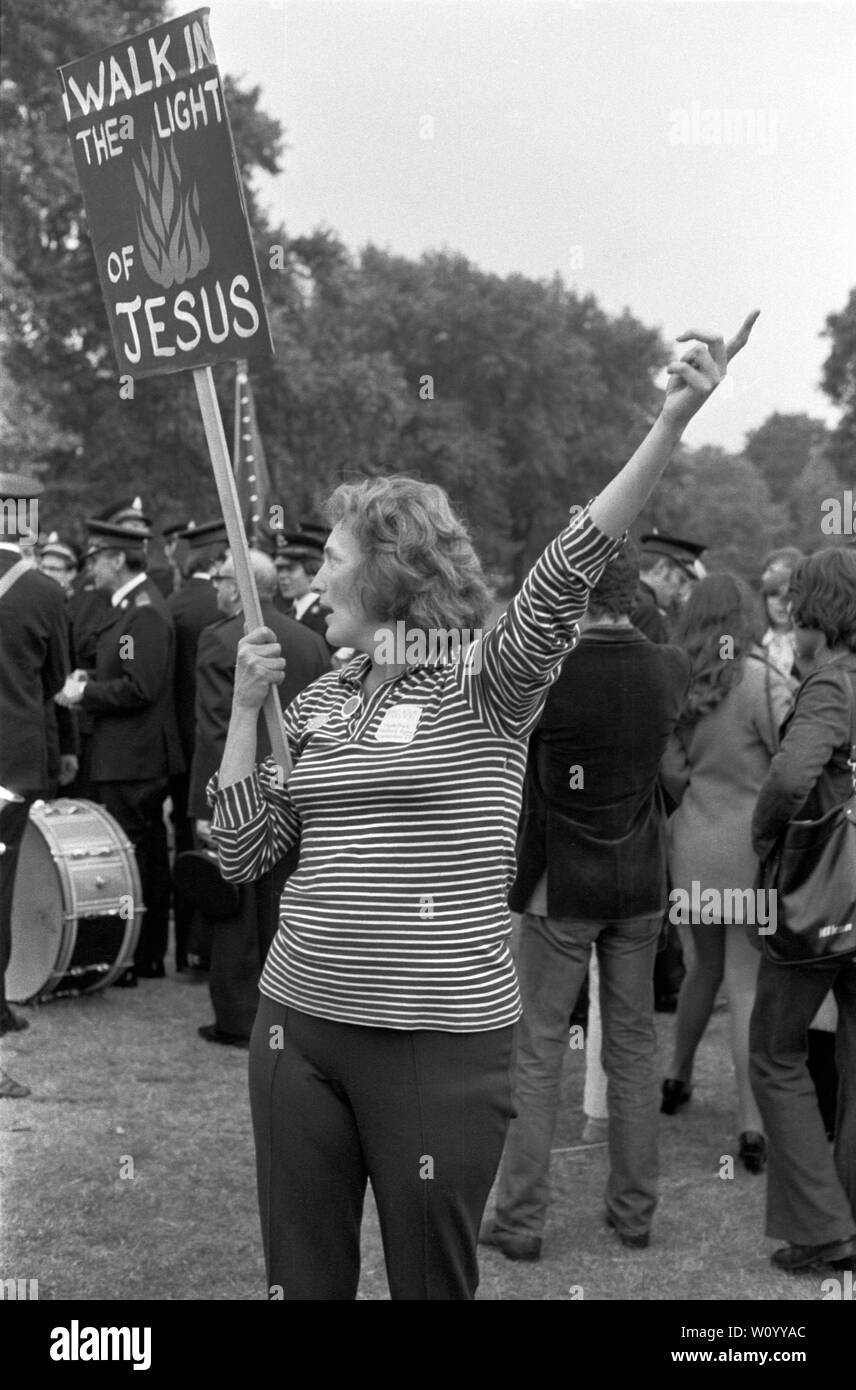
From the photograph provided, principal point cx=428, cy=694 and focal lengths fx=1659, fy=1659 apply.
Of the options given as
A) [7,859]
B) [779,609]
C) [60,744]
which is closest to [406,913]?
[7,859]

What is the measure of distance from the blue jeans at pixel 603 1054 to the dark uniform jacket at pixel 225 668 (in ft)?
8.02

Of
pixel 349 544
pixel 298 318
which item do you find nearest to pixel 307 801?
pixel 349 544

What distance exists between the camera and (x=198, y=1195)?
5.39m

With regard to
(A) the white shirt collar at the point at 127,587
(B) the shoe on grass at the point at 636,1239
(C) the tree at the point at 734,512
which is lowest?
(C) the tree at the point at 734,512

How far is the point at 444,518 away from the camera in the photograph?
2.93m

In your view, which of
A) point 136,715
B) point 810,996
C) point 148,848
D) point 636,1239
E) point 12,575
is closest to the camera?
point 810,996

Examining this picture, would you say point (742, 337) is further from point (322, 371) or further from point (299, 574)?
point (322, 371)

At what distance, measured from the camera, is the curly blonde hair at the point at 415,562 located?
114 inches

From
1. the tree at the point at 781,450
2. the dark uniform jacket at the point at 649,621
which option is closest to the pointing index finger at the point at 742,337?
the dark uniform jacket at the point at 649,621

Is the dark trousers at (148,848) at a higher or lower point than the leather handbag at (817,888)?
lower

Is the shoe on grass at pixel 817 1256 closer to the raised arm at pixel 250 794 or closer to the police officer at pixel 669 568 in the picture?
the raised arm at pixel 250 794

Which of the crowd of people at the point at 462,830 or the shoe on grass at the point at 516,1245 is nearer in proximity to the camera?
the crowd of people at the point at 462,830

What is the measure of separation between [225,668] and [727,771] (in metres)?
2.51

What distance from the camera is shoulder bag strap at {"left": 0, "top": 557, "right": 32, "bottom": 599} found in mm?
6711
